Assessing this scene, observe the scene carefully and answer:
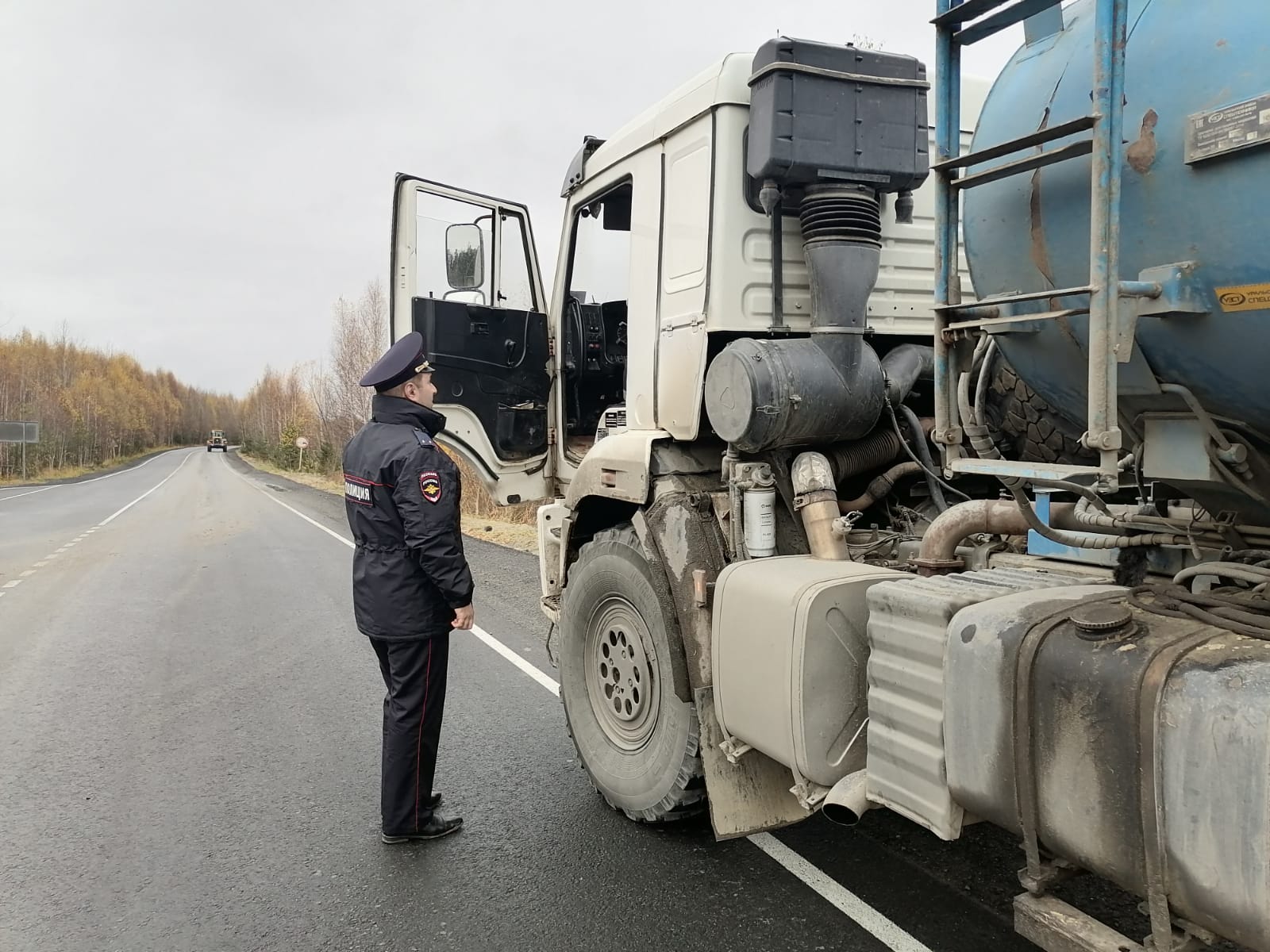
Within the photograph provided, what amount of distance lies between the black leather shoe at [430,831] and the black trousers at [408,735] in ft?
0.08

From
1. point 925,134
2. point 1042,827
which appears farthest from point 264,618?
point 1042,827

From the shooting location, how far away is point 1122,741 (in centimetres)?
167

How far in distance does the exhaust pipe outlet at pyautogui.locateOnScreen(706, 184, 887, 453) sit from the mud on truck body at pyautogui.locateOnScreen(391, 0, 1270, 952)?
1cm

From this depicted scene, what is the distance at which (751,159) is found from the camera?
318cm

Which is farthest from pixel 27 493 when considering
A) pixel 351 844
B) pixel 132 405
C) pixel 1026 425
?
pixel 132 405

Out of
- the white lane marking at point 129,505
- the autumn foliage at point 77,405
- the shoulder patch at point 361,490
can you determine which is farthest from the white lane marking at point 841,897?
the autumn foliage at point 77,405

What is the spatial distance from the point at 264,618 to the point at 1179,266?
26.8 feet

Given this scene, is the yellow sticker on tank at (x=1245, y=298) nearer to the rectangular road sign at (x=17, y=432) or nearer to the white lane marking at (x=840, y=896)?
the white lane marking at (x=840, y=896)

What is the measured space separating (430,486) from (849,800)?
6.55ft

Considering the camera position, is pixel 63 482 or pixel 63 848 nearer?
pixel 63 848

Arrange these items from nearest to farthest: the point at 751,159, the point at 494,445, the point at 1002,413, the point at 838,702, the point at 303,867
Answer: the point at 838,702, the point at 1002,413, the point at 751,159, the point at 303,867, the point at 494,445

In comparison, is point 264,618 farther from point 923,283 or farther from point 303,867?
point 923,283

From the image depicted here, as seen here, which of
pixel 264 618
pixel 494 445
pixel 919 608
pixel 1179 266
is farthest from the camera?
pixel 264 618

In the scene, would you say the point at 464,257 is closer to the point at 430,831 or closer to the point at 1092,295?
the point at 430,831
